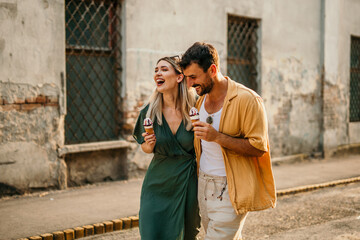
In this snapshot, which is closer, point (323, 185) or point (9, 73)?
point (9, 73)

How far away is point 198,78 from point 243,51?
26.0 feet

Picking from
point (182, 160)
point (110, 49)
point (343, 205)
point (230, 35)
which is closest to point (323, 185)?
point (343, 205)

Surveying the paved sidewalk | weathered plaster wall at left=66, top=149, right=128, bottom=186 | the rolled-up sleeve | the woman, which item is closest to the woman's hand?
the woman

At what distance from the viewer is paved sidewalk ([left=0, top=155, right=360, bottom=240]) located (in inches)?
212

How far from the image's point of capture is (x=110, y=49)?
27.1ft

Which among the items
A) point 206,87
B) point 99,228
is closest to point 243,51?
point 99,228

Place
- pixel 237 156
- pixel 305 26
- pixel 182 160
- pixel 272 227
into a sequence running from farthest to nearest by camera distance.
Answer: pixel 305 26, pixel 272 227, pixel 182 160, pixel 237 156

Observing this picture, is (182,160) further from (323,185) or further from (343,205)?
(323,185)

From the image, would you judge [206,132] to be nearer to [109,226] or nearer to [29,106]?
[109,226]

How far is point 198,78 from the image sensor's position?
10.1 feet

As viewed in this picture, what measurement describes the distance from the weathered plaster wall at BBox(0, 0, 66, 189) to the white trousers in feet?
15.2

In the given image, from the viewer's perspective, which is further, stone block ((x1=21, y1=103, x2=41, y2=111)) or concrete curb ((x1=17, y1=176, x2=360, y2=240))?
stone block ((x1=21, y1=103, x2=41, y2=111))

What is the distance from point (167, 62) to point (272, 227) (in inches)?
123

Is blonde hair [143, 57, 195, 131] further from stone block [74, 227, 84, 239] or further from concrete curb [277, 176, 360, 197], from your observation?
concrete curb [277, 176, 360, 197]
